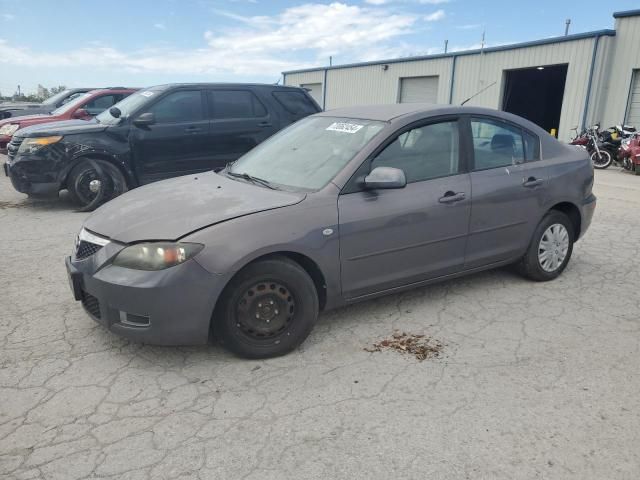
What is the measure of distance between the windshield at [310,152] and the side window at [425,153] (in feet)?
0.63

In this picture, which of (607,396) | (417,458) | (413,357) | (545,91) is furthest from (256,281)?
(545,91)

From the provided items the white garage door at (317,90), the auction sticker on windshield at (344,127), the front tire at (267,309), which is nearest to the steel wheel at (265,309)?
the front tire at (267,309)

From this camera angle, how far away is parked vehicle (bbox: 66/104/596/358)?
2967 millimetres

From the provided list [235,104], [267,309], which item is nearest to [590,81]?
[235,104]

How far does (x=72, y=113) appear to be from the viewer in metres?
10.1

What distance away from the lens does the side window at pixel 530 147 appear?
4.44 m

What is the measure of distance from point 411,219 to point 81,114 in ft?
28.6

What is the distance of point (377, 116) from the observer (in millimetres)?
3914

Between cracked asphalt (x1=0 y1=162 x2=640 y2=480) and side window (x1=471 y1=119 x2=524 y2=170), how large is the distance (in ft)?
3.68

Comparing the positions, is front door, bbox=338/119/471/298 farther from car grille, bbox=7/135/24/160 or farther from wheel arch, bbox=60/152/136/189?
car grille, bbox=7/135/24/160

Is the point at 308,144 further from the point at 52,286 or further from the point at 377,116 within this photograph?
the point at 52,286

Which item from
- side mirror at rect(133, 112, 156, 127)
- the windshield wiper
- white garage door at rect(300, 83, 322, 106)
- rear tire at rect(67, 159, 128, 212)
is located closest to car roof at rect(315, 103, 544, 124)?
the windshield wiper

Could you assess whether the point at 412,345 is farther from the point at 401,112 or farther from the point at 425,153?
the point at 401,112

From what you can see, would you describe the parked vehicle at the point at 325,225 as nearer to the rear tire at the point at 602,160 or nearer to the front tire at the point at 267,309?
the front tire at the point at 267,309
